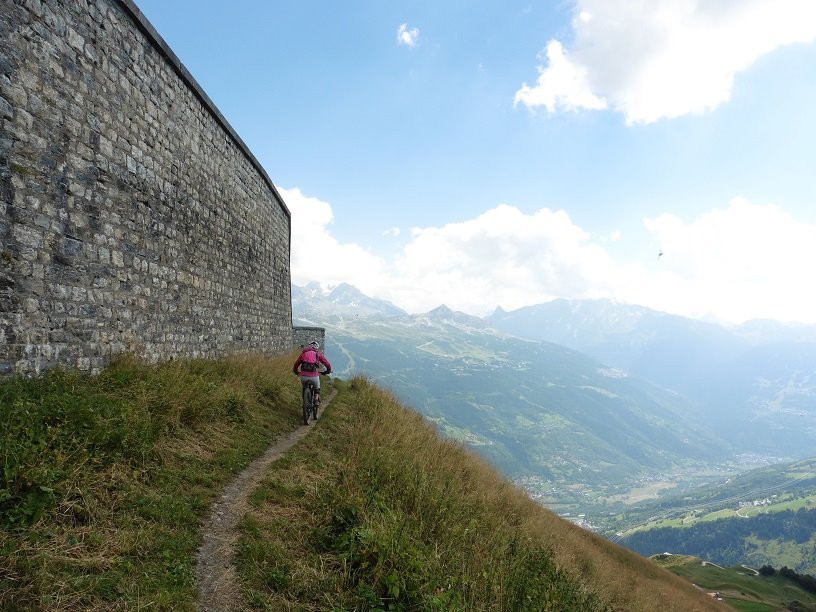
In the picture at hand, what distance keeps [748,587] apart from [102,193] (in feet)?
266

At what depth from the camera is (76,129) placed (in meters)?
6.66

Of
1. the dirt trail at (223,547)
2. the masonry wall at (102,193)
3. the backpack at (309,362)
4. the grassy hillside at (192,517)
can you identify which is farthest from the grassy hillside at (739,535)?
the dirt trail at (223,547)

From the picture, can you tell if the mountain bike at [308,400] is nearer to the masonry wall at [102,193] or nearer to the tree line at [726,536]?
the masonry wall at [102,193]

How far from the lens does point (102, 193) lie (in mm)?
7293

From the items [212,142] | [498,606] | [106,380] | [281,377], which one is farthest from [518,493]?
[212,142]

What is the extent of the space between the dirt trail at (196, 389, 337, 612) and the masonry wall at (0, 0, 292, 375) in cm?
309

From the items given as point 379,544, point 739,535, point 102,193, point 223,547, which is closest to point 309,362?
point 102,193

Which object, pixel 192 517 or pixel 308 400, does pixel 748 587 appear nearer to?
pixel 308 400

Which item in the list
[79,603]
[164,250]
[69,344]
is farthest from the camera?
[164,250]

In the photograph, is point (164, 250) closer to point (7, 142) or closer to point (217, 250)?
point (217, 250)

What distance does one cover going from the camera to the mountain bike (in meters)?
10.6

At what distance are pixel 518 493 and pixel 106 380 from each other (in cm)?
1130

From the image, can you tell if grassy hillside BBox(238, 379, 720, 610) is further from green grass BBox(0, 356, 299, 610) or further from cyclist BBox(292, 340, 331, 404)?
cyclist BBox(292, 340, 331, 404)

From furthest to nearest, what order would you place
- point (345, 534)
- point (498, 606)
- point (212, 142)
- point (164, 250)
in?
point (212, 142) → point (164, 250) → point (345, 534) → point (498, 606)
